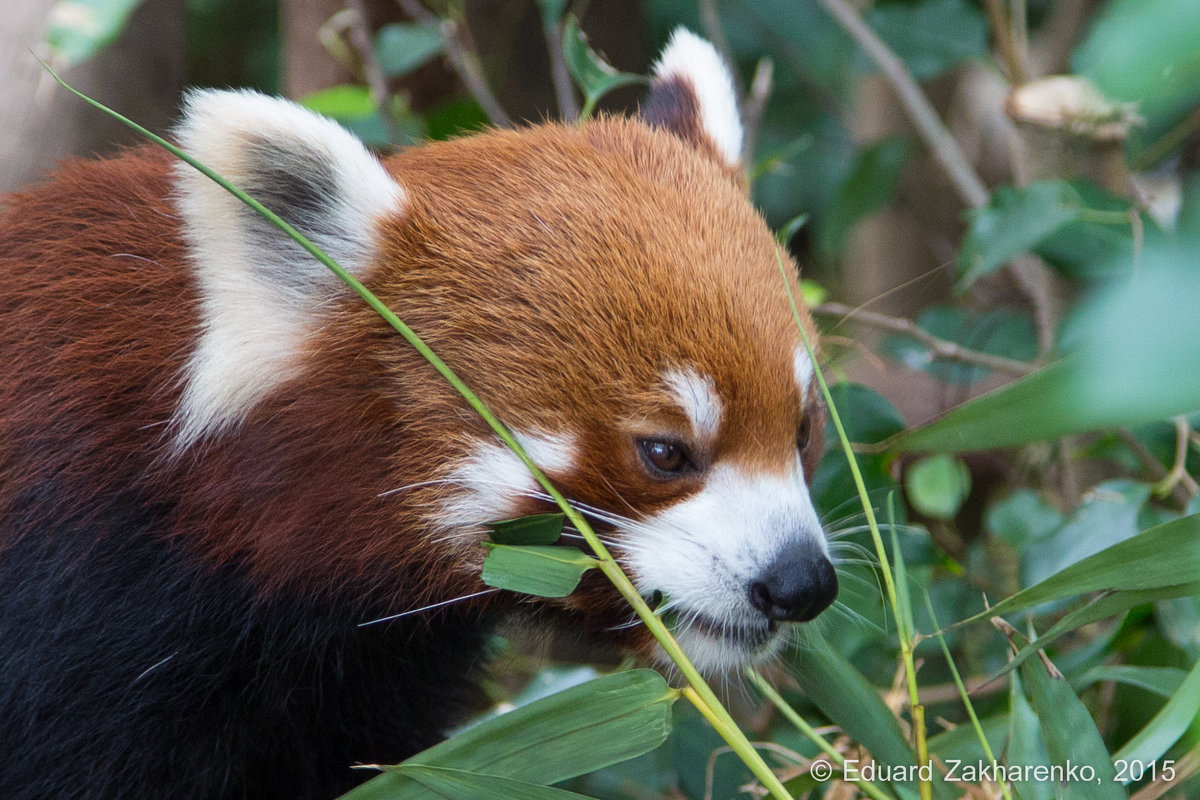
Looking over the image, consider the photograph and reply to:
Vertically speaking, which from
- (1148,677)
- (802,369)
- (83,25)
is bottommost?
(1148,677)

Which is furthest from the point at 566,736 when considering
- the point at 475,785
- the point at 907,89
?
the point at 907,89

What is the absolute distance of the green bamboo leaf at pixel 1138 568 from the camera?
149cm

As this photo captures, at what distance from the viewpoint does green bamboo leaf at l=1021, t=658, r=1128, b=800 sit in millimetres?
1547

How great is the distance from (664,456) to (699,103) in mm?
898

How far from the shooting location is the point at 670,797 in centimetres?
269

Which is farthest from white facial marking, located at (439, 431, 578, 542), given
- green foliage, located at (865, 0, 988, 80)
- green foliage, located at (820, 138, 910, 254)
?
green foliage, located at (820, 138, 910, 254)

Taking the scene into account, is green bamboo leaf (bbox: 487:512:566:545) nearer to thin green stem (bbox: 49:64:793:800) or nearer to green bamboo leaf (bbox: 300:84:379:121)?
thin green stem (bbox: 49:64:793:800)

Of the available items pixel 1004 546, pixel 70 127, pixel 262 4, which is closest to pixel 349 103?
pixel 70 127

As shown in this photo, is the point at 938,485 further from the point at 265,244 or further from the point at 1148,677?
the point at 265,244

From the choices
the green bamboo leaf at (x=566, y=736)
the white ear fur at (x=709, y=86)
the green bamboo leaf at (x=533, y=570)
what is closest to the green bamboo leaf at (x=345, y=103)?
the white ear fur at (x=709, y=86)

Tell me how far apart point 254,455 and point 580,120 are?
0.98 meters

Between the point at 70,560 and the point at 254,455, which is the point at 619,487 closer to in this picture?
the point at 254,455

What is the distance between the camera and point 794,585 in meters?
1.72

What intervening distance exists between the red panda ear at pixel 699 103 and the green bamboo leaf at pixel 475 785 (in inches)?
51.0
